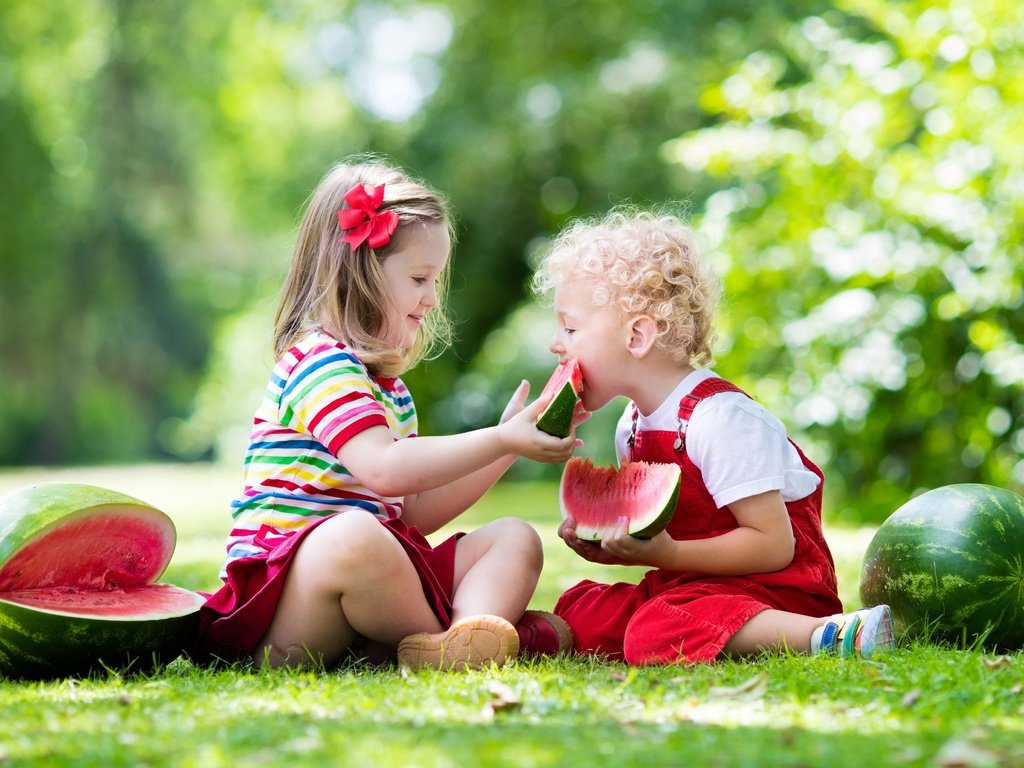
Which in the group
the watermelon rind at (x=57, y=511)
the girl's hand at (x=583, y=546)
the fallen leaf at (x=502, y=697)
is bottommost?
the fallen leaf at (x=502, y=697)

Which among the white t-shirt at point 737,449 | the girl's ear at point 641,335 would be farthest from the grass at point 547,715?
the girl's ear at point 641,335

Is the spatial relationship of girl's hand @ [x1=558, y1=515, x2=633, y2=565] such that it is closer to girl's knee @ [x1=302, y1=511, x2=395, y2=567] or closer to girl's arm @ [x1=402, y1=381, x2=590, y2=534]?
girl's arm @ [x1=402, y1=381, x2=590, y2=534]

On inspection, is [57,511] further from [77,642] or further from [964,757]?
[964,757]

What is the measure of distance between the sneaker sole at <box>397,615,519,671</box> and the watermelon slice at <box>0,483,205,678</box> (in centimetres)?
82

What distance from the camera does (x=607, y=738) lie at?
2.56 m

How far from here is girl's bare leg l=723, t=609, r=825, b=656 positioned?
3.81 meters

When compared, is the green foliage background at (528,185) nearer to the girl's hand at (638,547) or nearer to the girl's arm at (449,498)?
the girl's arm at (449,498)

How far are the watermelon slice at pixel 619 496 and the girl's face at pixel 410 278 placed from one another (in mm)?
784

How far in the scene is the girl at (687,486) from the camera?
3.83 meters

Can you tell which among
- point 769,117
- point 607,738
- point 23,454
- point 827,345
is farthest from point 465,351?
point 23,454

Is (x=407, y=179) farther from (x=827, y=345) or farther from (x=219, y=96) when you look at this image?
(x=219, y=96)

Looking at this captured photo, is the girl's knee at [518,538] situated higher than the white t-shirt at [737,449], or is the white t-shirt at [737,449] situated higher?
the white t-shirt at [737,449]

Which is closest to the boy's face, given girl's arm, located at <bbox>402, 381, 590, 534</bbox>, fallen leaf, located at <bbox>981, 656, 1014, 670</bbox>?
Result: girl's arm, located at <bbox>402, 381, 590, 534</bbox>

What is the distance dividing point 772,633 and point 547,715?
1.24 metres
